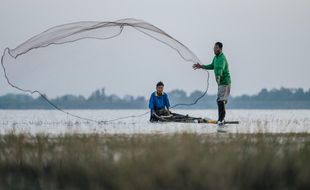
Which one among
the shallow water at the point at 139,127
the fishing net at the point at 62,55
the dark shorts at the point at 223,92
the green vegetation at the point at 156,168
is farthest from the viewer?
the dark shorts at the point at 223,92

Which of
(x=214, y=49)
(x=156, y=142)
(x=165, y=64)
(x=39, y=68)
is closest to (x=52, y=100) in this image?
(x=39, y=68)

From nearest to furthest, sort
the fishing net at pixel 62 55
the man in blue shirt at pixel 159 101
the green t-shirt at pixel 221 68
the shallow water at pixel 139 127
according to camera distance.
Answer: the shallow water at pixel 139 127 → the fishing net at pixel 62 55 → the green t-shirt at pixel 221 68 → the man in blue shirt at pixel 159 101

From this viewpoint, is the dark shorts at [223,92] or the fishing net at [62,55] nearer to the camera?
the fishing net at [62,55]

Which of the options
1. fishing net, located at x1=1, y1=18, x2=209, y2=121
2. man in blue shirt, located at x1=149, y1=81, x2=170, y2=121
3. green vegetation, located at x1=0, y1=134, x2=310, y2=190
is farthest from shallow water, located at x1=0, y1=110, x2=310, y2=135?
green vegetation, located at x1=0, y1=134, x2=310, y2=190

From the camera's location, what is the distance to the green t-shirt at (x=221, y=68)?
1856cm

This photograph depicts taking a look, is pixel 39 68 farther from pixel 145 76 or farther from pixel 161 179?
pixel 161 179

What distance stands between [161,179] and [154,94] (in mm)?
12657

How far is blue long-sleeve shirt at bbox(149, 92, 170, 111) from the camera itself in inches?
774

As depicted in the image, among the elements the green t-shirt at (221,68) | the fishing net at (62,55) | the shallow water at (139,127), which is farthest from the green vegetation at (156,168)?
the green t-shirt at (221,68)

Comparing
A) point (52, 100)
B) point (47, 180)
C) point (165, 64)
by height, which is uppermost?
point (165, 64)

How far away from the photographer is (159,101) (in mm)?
19781

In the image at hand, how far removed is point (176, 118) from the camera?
20.3 m

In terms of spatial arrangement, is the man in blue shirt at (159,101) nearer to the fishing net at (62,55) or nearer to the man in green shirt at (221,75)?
the man in green shirt at (221,75)

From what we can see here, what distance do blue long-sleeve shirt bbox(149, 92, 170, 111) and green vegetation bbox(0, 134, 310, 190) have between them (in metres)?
10.3
